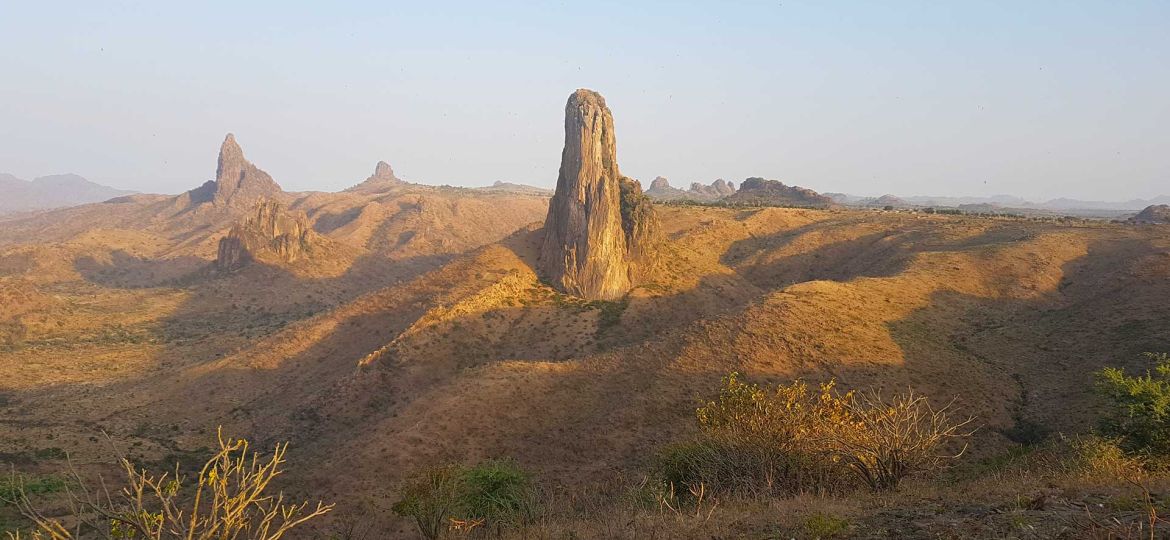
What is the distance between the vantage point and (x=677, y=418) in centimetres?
3244

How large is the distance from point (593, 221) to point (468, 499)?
36829 millimetres

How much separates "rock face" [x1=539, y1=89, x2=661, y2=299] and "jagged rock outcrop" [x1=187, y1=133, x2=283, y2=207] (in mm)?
150553

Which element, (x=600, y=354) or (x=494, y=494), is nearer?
(x=494, y=494)

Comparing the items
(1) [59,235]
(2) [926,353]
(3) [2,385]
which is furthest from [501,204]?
(2) [926,353]

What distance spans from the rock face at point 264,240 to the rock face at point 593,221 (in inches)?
2293

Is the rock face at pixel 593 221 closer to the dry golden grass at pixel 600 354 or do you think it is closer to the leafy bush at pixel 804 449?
the dry golden grass at pixel 600 354

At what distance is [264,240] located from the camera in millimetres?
95000

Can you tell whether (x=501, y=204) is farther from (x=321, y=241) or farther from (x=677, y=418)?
(x=677, y=418)

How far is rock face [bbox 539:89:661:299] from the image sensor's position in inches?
2200

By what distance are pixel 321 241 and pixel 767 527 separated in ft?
356

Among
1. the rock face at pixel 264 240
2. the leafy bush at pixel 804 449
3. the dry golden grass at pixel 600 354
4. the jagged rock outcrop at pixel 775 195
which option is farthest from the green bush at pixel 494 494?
the jagged rock outcrop at pixel 775 195

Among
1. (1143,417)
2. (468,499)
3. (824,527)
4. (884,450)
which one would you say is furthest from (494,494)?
(1143,417)

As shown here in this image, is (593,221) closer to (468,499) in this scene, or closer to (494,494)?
(494,494)

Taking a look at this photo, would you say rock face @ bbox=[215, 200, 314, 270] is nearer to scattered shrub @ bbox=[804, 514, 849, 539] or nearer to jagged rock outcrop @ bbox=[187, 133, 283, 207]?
jagged rock outcrop @ bbox=[187, 133, 283, 207]
